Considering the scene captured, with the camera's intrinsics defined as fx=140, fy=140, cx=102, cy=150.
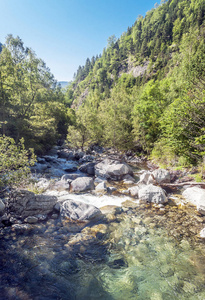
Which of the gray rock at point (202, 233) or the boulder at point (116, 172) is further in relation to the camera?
the boulder at point (116, 172)

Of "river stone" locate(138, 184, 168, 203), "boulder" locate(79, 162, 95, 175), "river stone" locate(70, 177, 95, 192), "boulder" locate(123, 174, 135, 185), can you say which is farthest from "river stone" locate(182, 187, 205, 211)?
"boulder" locate(79, 162, 95, 175)

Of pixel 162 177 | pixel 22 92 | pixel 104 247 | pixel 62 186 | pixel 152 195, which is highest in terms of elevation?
pixel 22 92

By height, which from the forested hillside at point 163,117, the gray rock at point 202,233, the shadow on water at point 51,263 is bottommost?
the shadow on water at point 51,263

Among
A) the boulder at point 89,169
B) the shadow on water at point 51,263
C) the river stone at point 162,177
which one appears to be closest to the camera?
the shadow on water at point 51,263

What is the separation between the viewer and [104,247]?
534cm

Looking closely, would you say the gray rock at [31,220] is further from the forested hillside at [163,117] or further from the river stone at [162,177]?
the forested hillside at [163,117]

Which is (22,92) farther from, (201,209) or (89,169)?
(201,209)

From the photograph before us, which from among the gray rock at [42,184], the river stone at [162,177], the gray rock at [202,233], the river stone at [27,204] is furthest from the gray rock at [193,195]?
the gray rock at [42,184]

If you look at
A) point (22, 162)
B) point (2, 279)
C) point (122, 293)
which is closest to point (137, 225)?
point (122, 293)

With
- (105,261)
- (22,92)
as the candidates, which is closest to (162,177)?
(105,261)

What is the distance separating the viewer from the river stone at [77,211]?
6.99 metres

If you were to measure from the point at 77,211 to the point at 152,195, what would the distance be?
15.8ft

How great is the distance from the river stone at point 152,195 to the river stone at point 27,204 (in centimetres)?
554

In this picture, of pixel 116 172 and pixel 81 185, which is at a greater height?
pixel 116 172
